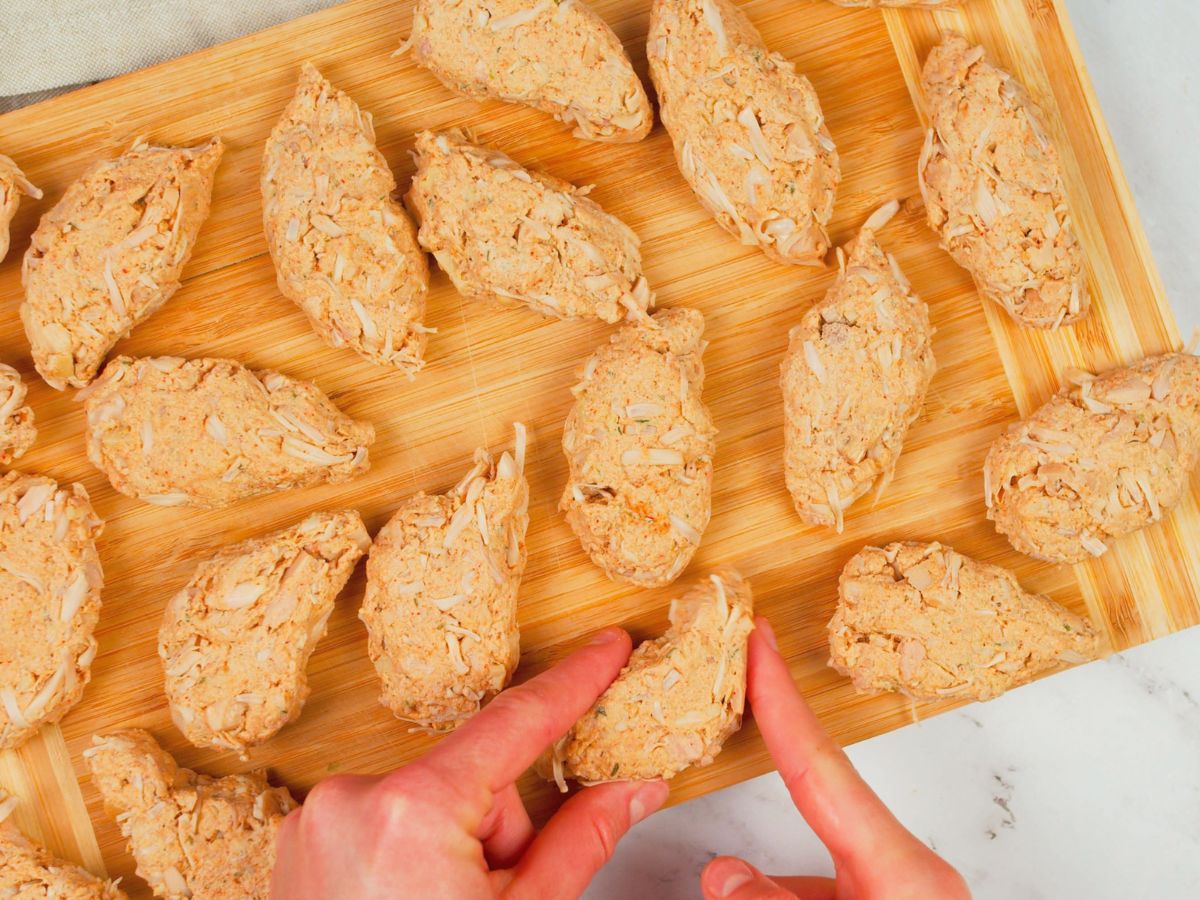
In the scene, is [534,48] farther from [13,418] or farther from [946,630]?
[946,630]

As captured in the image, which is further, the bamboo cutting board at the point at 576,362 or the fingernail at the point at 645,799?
the bamboo cutting board at the point at 576,362

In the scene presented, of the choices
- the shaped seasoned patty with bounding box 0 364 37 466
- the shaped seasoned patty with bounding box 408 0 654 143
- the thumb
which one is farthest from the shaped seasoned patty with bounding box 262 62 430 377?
the thumb

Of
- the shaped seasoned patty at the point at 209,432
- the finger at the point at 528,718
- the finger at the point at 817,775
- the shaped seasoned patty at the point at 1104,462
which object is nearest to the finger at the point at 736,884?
the finger at the point at 817,775

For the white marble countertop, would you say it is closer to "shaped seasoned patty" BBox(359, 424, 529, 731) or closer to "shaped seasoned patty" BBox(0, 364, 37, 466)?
"shaped seasoned patty" BBox(359, 424, 529, 731)

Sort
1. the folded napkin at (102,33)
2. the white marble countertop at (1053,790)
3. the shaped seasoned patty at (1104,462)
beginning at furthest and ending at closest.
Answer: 1. the white marble countertop at (1053,790)
2. the folded napkin at (102,33)
3. the shaped seasoned patty at (1104,462)

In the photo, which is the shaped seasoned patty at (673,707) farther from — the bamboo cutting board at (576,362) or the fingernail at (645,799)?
the bamboo cutting board at (576,362)

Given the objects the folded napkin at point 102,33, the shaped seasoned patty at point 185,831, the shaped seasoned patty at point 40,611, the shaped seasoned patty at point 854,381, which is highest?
the folded napkin at point 102,33

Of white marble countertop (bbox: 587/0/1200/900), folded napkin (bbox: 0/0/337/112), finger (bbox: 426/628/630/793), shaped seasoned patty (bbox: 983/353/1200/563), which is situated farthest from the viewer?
white marble countertop (bbox: 587/0/1200/900)

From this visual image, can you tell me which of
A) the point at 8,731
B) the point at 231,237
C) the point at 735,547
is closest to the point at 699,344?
the point at 735,547
